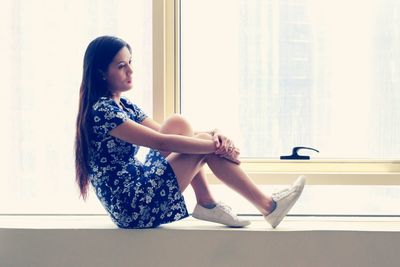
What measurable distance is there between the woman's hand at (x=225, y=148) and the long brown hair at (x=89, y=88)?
44cm

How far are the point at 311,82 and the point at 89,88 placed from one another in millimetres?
922

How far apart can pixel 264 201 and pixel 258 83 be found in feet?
1.91

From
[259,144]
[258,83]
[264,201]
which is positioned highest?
[258,83]

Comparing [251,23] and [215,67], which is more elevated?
[251,23]

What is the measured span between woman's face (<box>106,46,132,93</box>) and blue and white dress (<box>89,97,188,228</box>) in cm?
9

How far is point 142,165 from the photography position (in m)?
2.29

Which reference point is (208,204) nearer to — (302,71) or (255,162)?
(255,162)

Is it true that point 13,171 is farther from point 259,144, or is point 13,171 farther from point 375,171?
point 375,171

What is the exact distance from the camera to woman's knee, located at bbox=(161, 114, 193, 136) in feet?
7.35
